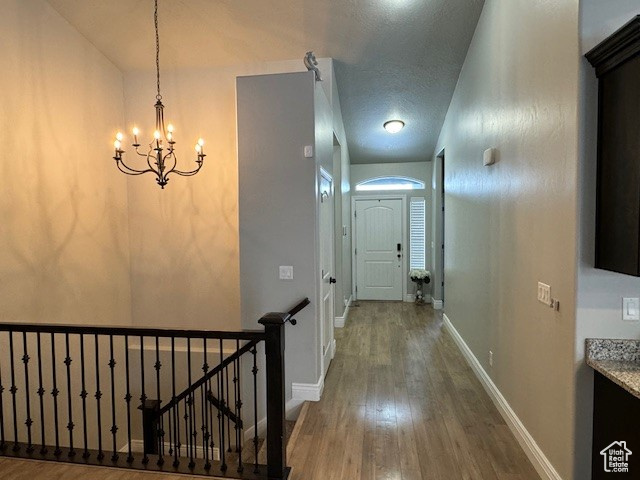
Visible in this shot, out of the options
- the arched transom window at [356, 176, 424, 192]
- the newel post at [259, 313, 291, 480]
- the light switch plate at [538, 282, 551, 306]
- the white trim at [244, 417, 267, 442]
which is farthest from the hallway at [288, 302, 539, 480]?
the arched transom window at [356, 176, 424, 192]

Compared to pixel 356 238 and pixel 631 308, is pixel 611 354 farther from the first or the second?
pixel 356 238

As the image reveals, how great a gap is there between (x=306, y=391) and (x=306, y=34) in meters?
3.49

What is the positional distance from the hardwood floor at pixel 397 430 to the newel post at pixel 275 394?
20 cm

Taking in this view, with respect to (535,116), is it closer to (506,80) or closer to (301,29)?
(506,80)

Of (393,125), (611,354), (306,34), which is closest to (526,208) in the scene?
(611,354)

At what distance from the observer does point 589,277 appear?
172 centimetres

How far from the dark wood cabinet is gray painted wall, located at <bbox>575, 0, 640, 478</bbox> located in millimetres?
35

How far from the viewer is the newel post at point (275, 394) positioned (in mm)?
2027

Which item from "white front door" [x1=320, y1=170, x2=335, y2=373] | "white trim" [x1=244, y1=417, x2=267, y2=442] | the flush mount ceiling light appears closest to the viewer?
"white trim" [x1=244, y1=417, x2=267, y2=442]

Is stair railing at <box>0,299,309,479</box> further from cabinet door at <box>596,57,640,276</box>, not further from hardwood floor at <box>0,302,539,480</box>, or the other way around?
cabinet door at <box>596,57,640,276</box>

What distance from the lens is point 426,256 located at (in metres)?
6.78

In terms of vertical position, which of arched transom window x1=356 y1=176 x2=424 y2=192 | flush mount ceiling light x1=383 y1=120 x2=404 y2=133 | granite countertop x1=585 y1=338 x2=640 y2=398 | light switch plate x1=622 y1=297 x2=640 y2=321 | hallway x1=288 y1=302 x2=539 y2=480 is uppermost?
flush mount ceiling light x1=383 y1=120 x2=404 y2=133

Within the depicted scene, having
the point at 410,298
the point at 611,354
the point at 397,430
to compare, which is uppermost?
the point at 611,354

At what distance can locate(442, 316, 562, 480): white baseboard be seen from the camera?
202 cm
